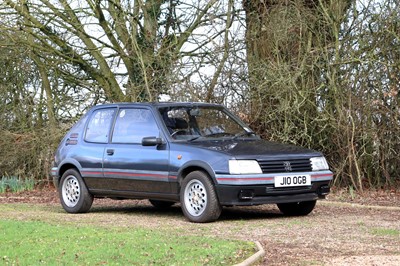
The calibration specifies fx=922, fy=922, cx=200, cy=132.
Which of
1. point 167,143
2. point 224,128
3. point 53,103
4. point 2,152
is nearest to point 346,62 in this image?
point 224,128

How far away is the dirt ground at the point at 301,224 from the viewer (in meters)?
9.63

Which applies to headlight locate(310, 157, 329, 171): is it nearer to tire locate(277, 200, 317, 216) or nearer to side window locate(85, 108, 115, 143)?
tire locate(277, 200, 317, 216)

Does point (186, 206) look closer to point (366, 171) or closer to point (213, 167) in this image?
point (213, 167)

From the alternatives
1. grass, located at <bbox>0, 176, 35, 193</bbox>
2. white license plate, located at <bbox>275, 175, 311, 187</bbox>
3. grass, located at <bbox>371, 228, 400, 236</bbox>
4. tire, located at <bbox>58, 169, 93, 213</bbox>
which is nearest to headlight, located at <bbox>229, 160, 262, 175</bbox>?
white license plate, located at <bbox>275, 175, 311, 187</bbox>

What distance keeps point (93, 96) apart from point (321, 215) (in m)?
8.80

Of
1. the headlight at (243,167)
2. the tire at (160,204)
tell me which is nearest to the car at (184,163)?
the headlight at (243,167)

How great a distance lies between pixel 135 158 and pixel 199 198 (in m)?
1.50

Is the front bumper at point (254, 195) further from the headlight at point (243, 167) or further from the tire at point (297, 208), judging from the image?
the tire at point (297, 208)

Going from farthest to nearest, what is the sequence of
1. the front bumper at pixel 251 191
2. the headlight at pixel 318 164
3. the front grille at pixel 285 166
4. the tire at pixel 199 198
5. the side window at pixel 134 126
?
1. the side window at pixel 134 126
2. the headlight at pixel 318 164
3. the front grille at pixel 285 166
4. the tire at pixel 199 198
5. the front bumper at pixel 251 191

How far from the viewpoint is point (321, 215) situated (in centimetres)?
1407

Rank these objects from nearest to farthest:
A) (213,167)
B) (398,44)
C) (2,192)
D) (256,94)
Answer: (213,167)
(398,44)
(256,94)
(2,192)

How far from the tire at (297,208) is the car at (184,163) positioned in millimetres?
15

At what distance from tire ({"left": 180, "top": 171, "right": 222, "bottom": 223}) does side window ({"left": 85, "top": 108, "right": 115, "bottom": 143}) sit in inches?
85.4

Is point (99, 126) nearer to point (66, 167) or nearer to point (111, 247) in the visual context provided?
point (66, 167)
